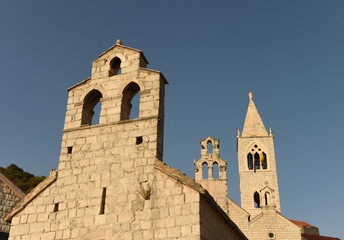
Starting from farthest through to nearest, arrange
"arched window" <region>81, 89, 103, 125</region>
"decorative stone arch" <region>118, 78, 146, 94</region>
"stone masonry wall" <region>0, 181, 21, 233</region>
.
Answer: "stone masonry wall" <region>0, 181, 21, 233</region>
"arched window" <region>81, 89, 103, 125</region>
"decorative stone arch" <region>118, 78, 146, 94</region>

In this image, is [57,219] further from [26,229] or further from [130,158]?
[130,158]

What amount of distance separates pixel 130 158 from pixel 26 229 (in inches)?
117

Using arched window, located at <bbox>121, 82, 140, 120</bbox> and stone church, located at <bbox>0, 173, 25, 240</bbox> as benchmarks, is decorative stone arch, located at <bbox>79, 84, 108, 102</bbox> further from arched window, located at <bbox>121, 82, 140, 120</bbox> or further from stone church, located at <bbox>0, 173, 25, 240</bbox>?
stone church, located at <bbox>0, 173, 25, 240</bbox>

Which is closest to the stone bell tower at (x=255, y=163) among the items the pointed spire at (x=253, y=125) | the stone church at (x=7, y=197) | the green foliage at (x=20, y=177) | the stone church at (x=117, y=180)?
the pointed spire at (x=253, y=125)

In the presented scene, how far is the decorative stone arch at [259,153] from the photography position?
1684 inches

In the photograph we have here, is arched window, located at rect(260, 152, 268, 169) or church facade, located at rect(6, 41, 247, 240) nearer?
church facade, located at rect(6, 41, 247, 240)

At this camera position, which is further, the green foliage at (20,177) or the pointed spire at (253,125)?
the pointed spire at (253,125)

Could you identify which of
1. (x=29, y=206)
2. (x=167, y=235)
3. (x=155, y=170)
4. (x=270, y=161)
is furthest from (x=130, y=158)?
(x=270, y=161)

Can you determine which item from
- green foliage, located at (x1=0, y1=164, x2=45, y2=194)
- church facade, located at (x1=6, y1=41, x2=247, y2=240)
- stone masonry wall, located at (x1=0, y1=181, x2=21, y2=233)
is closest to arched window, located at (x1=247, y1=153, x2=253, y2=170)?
green foliage, located at (x1=0, y1=164, x2=45, y2=194)

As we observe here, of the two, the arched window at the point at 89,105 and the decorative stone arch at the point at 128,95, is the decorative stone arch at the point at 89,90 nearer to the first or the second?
the arched window at the point at 89,105

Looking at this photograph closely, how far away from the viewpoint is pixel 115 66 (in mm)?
9953

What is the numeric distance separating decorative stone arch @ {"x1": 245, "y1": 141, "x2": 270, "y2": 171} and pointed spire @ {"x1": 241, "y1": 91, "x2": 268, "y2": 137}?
1.46 meters

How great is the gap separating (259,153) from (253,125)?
4380mm

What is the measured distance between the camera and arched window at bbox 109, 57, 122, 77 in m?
9.74
